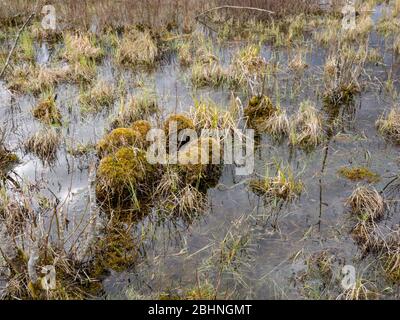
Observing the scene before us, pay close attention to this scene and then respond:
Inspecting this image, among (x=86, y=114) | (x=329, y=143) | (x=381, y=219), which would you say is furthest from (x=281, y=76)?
(x=381, y=219)

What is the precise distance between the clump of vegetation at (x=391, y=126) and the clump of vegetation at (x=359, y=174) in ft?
3.69

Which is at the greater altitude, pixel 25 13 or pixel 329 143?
pixel 25 13

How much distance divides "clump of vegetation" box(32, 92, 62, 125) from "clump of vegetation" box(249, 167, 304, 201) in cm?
394

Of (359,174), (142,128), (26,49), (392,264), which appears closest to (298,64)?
(359,174)

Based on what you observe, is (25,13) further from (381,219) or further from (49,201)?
(381,219)

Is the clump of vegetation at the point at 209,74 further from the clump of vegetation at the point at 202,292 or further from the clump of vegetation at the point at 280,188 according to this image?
the clump of vegetation at the point at 202,292

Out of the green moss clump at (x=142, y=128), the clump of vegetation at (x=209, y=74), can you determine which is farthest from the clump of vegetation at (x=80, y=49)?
the green moss clump at (x=142, y=128)

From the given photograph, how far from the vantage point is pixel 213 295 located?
429 cm

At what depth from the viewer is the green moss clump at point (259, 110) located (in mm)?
7578

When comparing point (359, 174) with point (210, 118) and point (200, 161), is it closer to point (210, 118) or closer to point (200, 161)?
point (200, 161)

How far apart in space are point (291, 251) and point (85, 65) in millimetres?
6721

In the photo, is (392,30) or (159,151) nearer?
(159,151)

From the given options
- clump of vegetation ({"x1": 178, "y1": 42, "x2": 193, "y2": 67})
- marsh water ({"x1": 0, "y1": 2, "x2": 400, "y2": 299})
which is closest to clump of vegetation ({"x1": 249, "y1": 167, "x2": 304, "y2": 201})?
marsh water ({"x1": 0, "y1": 2, "x2": 400, "y2": 299})

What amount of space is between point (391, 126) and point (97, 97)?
5220mm
